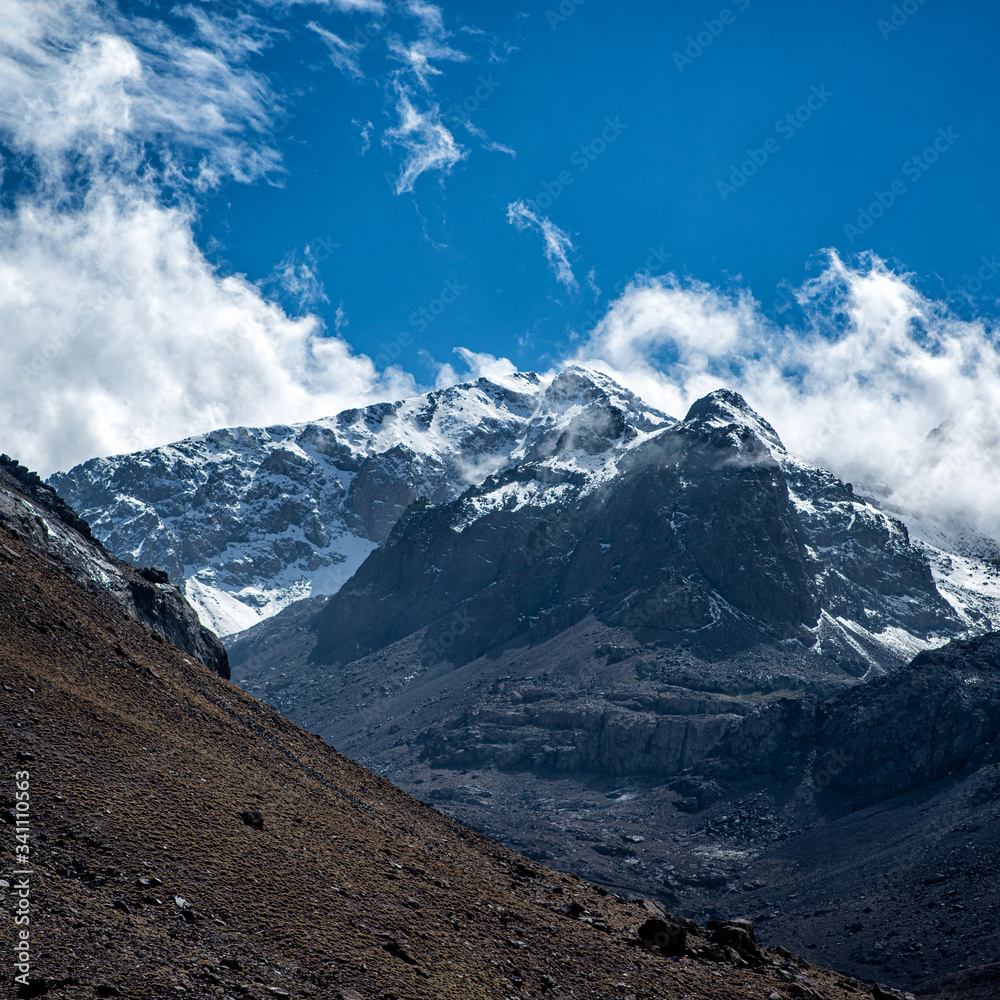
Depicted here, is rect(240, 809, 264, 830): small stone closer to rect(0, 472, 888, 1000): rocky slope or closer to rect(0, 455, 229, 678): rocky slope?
rect(0, 472, 888, 1000): rocky slope

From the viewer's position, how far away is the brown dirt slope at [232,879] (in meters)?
25.7

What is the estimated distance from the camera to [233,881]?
30141mm

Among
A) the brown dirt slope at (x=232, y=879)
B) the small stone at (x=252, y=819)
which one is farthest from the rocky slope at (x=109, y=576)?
the small stone at (x=252, y=819)

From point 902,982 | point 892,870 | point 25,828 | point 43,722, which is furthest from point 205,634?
point 892,870

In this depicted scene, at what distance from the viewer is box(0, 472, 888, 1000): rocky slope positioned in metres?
25.5

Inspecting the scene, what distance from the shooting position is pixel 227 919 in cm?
2809

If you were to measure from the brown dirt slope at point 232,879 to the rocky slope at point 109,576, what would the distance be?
1698cm

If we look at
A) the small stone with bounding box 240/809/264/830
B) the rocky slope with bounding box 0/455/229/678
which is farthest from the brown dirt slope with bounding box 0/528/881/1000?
the rocky slope with bounding box 0/455/229/678

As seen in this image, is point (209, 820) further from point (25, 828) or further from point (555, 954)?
point (555, 954)

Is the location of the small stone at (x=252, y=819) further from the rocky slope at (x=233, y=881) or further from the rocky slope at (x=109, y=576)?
the rocky slope at (x=109, y=576)

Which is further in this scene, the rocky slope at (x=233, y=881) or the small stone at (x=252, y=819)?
the small stone at (x=252, y=819)

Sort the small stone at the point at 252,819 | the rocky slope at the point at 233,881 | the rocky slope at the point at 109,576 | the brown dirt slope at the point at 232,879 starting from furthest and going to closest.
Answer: the rocky slope at the point at 109,576 < the small stone at the point at 252,819 < the brown dirt slope at the point at 232,879 < the rocky slope at the point at 233,881

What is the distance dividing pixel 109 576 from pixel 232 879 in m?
50.2

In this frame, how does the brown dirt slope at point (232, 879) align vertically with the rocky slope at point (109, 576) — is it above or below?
below
